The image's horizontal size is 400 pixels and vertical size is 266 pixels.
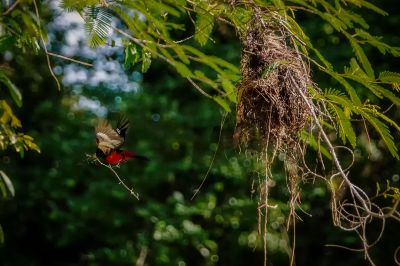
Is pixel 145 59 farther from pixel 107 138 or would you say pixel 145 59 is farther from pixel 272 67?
pixel 272 67

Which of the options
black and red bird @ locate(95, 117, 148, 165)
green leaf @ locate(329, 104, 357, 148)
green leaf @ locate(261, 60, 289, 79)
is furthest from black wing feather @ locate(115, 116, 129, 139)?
green leaf @ locate(329, 104, 357, 148)

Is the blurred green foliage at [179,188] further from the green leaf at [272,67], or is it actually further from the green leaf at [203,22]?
the green leaf at [272,67]

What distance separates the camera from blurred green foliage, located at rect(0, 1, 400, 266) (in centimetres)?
734

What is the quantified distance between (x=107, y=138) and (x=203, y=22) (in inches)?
22.6

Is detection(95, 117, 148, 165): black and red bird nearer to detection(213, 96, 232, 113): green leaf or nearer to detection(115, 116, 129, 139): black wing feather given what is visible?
detection(115, 116, 129, 139): black wing feather

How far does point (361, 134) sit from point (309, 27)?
1.32 meters

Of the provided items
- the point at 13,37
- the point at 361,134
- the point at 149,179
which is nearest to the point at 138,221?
the point at 149,179

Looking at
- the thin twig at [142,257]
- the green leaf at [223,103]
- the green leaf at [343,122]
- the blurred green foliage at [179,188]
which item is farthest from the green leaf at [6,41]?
the thin twig at [142,257]

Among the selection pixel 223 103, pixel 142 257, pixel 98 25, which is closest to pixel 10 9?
pixel 98 25

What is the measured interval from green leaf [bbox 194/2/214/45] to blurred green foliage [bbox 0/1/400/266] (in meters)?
4.38

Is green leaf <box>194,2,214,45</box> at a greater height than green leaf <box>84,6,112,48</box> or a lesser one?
lesser

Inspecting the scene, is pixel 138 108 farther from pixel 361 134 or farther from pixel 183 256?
pixel 361 134

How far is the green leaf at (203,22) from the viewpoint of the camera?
2.29m

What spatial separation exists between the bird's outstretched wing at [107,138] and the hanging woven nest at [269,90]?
1.52ft
